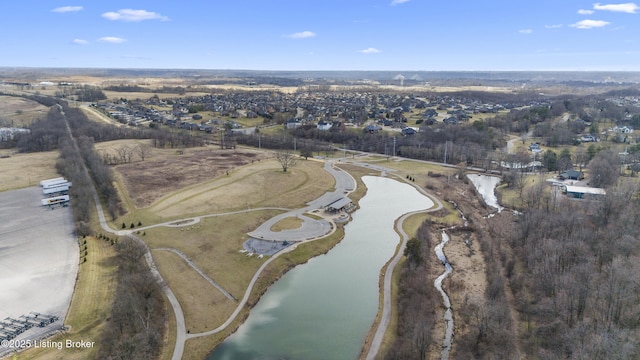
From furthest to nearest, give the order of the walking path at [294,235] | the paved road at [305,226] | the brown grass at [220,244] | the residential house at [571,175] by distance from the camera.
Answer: the residential house at [571,175] < the paved road at [305,226] < the brown grass at [220,244] < the walking path at [294,235]

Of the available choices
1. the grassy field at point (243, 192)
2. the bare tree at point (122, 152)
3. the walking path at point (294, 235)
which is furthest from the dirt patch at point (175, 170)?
the walking path at point (294, 235)

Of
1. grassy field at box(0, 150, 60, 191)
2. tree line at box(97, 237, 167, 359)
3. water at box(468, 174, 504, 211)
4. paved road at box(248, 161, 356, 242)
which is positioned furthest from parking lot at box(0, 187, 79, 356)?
water at box(468, 174, 504, 211)

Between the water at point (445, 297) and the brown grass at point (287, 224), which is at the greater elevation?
the brown grass at point (287, 224)

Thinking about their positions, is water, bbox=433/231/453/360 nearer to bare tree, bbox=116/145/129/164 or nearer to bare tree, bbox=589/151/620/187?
bare tree, bbox=589/151/620/187

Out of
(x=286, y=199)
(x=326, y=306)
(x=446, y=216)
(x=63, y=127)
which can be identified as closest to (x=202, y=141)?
(x=63, y=127)

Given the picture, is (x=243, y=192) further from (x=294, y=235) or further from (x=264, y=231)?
(x=294, y=235)

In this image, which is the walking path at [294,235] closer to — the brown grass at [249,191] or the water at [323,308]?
the water at [323,308]
